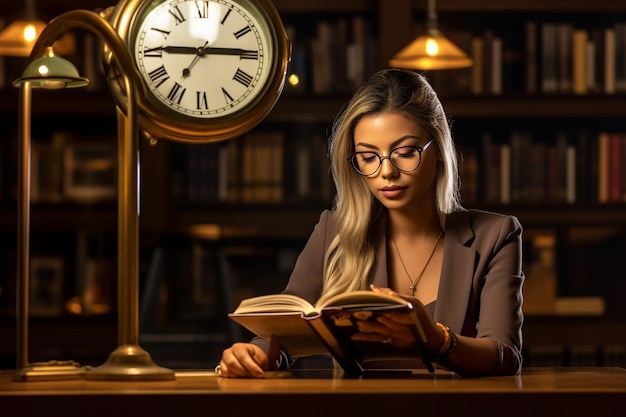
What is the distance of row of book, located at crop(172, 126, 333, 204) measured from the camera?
4.75m

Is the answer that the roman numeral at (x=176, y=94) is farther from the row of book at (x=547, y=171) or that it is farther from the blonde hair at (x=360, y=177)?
the row of book at (x=547, y=171)

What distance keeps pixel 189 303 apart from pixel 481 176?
1330 mm

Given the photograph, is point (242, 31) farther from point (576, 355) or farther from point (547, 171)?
point (576, 355)

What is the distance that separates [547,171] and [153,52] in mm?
3008

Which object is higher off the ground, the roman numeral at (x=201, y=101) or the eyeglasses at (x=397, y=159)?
the roman numeral at (x=201, y=101)

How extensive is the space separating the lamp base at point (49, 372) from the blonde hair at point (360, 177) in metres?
0.66

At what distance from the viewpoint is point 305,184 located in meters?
4.79

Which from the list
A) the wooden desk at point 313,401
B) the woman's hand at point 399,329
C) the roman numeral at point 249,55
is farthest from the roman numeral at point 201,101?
the wooden desk at point 313,401

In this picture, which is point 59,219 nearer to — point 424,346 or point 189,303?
point 189,303

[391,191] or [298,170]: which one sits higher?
[298,170]

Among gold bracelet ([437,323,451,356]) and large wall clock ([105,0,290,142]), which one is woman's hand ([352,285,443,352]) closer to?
gold bracelet ([437,323,451,356])

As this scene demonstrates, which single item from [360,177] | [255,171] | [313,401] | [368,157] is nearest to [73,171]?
[255,171]

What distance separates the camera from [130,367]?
173 cm

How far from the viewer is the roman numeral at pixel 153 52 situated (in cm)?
210
